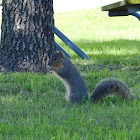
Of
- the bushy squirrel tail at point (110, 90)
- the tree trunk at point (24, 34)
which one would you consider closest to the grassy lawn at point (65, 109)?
the bushy squirrel tail at point (110, 90)

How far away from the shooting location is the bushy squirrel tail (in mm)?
3523

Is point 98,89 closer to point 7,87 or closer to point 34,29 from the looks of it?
point 7,87

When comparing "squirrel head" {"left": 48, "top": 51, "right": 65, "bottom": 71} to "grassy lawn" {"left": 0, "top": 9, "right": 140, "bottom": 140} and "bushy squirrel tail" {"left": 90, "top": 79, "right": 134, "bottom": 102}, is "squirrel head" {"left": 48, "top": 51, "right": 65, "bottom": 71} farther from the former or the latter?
Result: "bushy squirrel tail" {"left": 90, "top": 79, "right": 134, "bottom": 102}

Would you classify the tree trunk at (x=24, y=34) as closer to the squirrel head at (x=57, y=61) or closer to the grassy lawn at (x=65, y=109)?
the grassy lawn at (x=65, y=109)

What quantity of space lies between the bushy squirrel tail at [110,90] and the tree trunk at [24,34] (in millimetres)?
1561

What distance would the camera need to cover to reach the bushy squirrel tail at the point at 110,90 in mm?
3523

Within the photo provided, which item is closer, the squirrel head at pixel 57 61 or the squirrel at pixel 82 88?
the squirrel at pixel 82 88

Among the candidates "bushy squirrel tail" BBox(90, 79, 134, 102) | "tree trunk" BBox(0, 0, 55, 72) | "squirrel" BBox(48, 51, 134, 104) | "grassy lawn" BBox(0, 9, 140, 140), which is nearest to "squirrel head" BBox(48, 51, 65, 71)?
"squirrel" BBox(48, 51, 134, 104)

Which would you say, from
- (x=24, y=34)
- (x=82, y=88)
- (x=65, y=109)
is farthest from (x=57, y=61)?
(x=24, y=34)

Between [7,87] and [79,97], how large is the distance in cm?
100

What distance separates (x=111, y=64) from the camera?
18.0ft

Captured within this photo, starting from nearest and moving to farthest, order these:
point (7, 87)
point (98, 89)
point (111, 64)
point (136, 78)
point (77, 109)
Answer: point (77, 109) < point (98, 89) < point (7, 87) < point (136, 78) < point (111, 64)

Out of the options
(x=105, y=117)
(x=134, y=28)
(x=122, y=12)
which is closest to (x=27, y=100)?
(x=105, y=117)

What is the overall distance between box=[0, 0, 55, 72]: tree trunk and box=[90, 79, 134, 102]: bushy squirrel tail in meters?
1.56
